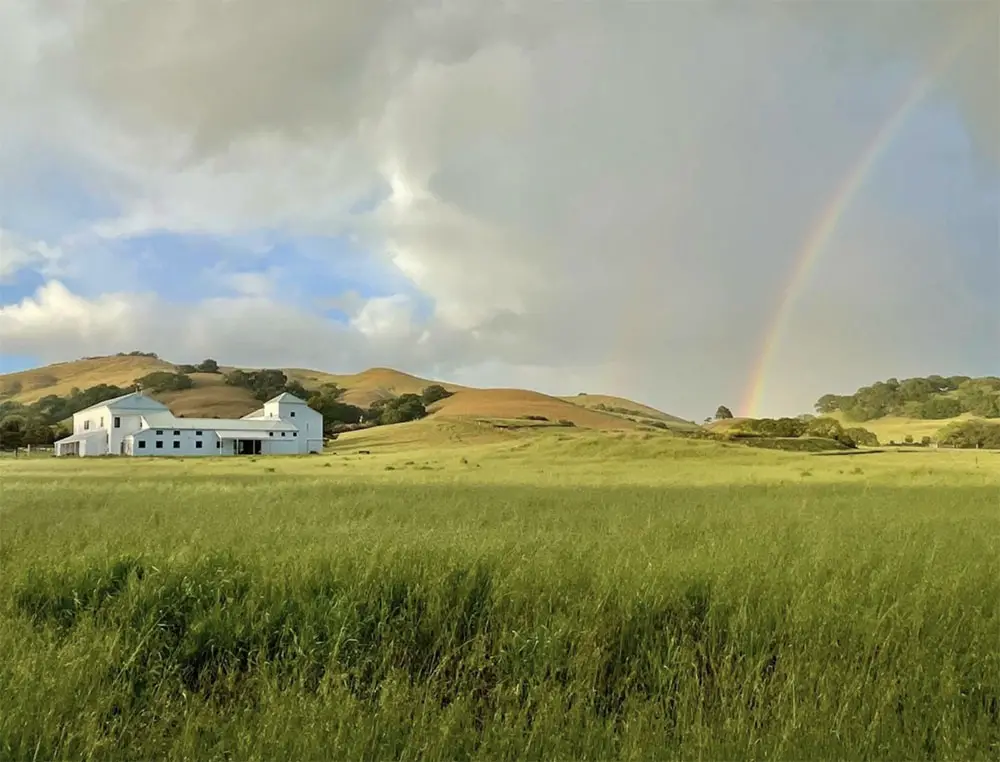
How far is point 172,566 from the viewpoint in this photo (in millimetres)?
7523

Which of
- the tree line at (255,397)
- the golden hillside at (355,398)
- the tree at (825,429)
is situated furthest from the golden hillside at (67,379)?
the tree at (825,429)

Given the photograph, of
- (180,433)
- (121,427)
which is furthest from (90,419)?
(180,433)

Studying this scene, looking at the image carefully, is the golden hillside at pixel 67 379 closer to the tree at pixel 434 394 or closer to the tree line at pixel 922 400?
the tree at pixel 434 394

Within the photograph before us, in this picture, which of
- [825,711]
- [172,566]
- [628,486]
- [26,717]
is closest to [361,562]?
[172,566]

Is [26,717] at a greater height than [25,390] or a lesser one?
lesser

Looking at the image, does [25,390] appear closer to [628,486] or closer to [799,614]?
[628,486]

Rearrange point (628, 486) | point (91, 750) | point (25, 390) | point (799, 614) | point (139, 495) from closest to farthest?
point (91, 750)
point (799, 614)
point (139, 495)
point (628, 486)
point (25, 390)

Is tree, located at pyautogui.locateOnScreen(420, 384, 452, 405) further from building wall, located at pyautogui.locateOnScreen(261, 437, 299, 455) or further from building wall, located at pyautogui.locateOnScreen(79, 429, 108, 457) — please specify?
building wall, located at pyautogui.locateOnScreen(79, 429, 108, 457)

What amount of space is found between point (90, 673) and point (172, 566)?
2.25 m

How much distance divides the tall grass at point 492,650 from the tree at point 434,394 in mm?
139747

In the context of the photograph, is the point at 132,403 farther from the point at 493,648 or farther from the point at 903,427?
the point at 903,427

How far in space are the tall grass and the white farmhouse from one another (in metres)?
91.2

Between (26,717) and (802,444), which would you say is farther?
(802,444)

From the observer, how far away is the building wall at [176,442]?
3639 inches
